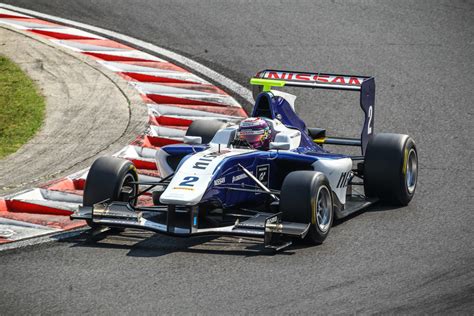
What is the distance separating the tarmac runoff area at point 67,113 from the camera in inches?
475

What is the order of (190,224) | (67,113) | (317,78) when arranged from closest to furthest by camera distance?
(190,224) < (317,78) < (67,113)

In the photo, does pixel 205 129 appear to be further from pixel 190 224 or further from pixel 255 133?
pixel 190 224

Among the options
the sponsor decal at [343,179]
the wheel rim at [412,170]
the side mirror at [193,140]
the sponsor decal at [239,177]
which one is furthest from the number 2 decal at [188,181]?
the wheel rim at [412,170]

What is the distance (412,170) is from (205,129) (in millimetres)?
2456

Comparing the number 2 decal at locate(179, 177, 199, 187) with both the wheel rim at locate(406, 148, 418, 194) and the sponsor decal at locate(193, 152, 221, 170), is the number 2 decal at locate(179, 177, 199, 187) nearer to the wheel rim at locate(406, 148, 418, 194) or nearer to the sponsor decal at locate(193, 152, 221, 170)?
the sponsor decal at locate(193, 152, 221, 170)

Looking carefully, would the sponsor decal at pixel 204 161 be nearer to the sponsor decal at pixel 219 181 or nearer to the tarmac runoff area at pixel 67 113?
the sponsor decal at pixel 219 181

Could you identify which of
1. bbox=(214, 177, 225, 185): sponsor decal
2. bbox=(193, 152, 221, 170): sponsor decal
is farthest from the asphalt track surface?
bbox=(193, 152, 221, 170): sponsor decal

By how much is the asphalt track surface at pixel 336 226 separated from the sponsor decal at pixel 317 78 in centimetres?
147

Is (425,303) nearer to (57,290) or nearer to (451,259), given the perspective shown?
(451,259)

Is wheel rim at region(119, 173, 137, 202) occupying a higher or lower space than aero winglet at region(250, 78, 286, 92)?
lower

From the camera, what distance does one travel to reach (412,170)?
453 inches

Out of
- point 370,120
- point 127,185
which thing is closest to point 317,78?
point 370,120

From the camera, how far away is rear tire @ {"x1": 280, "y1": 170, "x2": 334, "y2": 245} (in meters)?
9.48

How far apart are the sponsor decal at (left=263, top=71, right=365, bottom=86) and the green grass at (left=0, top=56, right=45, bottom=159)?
3.40 meters
